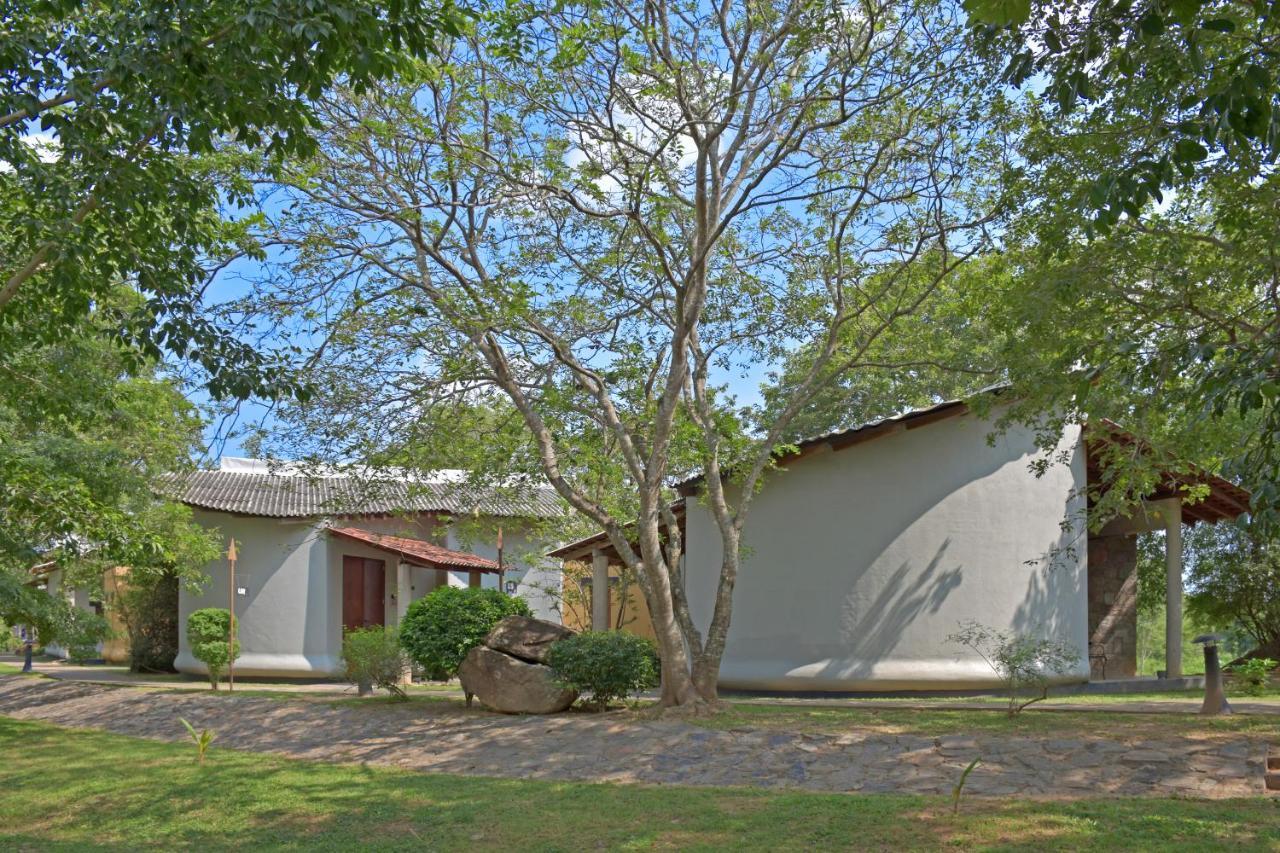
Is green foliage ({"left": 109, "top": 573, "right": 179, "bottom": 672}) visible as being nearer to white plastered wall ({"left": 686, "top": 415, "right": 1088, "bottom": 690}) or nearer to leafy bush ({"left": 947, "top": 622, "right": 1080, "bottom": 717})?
white plastered wall ({"left": 686, "top": 415, "right": 1088, "bottom": 690})

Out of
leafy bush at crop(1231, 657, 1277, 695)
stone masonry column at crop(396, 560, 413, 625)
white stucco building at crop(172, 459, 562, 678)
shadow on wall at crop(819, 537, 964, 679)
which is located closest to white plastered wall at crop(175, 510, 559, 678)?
white stucco building at crop(172, 459, 562, 678)

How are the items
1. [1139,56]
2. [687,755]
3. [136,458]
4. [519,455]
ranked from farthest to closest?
[136,458]
[519,455]
[687,755]
[1139,56]

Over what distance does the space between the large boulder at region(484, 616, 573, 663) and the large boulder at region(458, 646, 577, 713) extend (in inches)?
3.8

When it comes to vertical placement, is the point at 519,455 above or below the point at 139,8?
below

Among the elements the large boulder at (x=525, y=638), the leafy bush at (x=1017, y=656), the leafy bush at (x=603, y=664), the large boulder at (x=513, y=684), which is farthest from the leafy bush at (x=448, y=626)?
the leafy bush at (x=1017, y=656)

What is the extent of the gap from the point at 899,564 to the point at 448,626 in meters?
6.20

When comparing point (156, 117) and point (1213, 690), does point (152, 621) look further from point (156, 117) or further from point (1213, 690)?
point (1213, 690)

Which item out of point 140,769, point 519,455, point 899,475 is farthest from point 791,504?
point 140,769

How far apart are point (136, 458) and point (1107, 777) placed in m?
15.9

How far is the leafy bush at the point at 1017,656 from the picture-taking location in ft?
44.5

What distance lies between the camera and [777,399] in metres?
24.3

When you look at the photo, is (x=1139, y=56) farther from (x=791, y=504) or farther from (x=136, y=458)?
(x=136, y=458)

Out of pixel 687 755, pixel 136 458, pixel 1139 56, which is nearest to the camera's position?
pixel 1139 56

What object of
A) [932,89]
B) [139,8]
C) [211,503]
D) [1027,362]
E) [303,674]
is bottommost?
[303,674]
